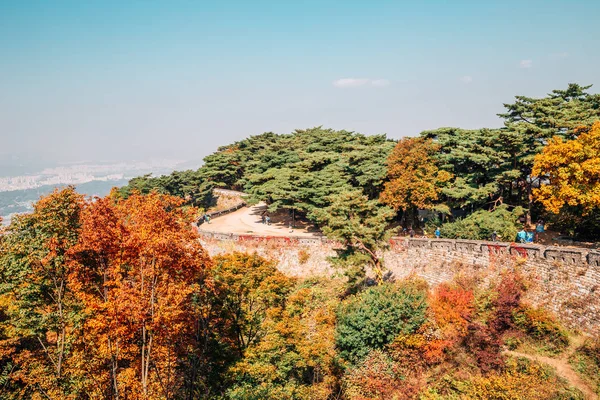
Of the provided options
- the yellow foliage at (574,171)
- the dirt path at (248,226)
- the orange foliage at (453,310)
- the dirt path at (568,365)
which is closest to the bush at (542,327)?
the dirt path at (568,365)

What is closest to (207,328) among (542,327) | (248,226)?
(542,327)

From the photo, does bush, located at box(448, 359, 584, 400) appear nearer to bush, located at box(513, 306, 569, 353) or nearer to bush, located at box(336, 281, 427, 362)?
bush, located at box(513, 306, 569, 353)

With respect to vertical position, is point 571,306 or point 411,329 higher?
point 571,306

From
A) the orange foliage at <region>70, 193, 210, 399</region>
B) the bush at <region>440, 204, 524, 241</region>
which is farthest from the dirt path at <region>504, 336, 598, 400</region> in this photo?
the orange foliage at <region>70, 193, 210, 399</region>

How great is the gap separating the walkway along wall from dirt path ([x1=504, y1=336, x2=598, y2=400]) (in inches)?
42.4

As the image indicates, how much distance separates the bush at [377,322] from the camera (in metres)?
19.1

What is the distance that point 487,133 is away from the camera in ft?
96.4

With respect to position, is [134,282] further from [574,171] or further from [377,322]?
[574,171]

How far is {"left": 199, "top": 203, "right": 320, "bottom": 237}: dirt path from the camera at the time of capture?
3631 centimetres

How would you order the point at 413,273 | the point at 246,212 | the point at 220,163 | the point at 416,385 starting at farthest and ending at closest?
A: the point at 220,163
the point at 246,212
the point at 413,273
the point at 416,385

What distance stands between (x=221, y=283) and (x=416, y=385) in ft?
36.1

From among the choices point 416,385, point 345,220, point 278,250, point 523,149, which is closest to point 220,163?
point 278,250

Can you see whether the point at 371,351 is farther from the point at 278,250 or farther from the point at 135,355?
the point at 278,250

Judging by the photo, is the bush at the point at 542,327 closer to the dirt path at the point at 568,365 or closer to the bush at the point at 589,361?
the dirt path at the point at 568,365
